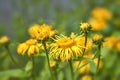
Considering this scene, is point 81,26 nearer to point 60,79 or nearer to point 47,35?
point 47,35

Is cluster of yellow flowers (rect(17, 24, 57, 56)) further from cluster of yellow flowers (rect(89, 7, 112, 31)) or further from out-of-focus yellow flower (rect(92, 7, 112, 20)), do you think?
out-of-focus yellow flower (rect(92, 7, 112, 20))

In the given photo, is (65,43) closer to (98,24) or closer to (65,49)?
(65,49)

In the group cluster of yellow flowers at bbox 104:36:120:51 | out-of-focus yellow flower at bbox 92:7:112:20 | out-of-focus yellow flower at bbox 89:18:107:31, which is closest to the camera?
cluster of yellow flowers at bbox 104:36:120:51

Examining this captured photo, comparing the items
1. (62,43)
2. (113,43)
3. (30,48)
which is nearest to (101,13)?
(113,43)

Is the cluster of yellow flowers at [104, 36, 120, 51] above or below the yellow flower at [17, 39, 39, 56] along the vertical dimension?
above

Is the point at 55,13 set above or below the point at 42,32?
above

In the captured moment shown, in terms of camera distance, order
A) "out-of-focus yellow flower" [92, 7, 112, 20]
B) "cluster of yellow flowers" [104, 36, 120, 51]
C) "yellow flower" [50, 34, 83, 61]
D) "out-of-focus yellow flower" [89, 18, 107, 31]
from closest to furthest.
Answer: "yellow flower" [50, 34, 83, 61], "cluster of yellow flowers" [104, 36, 120, 51], "out-of-focus yellow flower" [89, 18, 107, 31], "out-of-focus yellow flower" [92, 7, 112, 20]

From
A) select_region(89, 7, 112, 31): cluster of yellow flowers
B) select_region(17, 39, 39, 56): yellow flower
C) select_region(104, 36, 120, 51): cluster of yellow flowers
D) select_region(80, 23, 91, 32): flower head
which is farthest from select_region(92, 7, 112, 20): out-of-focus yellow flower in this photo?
select_region(80, 23, 91, 32): flower head

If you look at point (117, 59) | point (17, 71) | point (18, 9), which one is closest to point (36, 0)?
point (18, 9)
